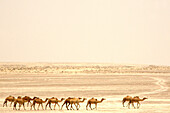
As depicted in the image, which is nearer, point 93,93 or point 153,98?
point 153,98

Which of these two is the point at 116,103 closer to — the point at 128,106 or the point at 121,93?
the point at 128,106

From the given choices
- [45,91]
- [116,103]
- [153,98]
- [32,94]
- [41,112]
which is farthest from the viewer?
[45,91]

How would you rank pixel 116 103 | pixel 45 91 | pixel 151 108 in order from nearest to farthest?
pixel 151 108
pixel 116 103
pixel 45 91

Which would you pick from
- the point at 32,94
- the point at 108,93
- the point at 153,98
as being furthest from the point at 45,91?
the point at 153,98

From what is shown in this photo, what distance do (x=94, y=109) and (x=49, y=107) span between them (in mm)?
2520

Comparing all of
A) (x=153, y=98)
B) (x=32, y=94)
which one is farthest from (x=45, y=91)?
(x=153, y=98)

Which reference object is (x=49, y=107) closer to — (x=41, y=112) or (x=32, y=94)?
(x=41, y=112)

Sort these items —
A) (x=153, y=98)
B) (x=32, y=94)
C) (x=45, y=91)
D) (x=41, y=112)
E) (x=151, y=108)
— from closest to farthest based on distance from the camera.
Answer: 1. (x=41, y=112)
2. (x=151, y=108)
3. (x=153, y=98)
4. (x=32, y=94)
5. (x=45, y=91)

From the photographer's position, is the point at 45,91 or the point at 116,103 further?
the point at 45,91

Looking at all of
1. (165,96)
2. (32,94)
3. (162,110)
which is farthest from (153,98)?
(32,94)

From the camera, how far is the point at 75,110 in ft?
75.0

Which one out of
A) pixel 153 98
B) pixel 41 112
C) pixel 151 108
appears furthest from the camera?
pixel 153 98

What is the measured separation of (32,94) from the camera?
3247cm

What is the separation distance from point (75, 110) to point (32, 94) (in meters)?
10.2
